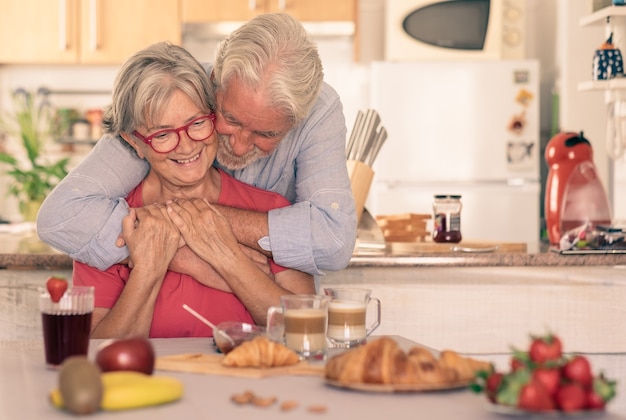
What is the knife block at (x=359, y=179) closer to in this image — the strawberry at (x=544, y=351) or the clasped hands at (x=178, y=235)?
the clasped hands at (x=178, y=235)

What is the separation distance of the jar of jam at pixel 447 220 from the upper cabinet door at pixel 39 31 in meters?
2.90

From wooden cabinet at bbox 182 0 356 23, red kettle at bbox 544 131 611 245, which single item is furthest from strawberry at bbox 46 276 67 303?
wooden cabinet at bbox 182 0 356 23

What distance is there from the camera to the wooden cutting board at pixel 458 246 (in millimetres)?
2650

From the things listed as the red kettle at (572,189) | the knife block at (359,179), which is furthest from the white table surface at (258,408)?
the red kettle at (572,189)

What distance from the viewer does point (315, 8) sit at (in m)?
4.88

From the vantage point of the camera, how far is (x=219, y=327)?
1.55m

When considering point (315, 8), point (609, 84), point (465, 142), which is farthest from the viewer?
point (315, 8)

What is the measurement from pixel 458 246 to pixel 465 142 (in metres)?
2.04

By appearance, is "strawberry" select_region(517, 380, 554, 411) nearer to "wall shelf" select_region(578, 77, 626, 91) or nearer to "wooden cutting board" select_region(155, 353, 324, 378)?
"wooden cutting board" select_region(155, 353, 324, 378)

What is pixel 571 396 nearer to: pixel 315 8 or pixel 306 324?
pixel 306 324

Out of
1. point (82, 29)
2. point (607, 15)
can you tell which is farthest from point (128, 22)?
point (607, 15)

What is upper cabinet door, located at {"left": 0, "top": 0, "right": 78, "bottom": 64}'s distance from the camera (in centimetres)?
501

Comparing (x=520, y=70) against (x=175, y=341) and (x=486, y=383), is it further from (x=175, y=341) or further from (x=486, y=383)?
(x=486, y=383)

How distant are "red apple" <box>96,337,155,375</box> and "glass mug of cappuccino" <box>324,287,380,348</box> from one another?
402 millimetres
